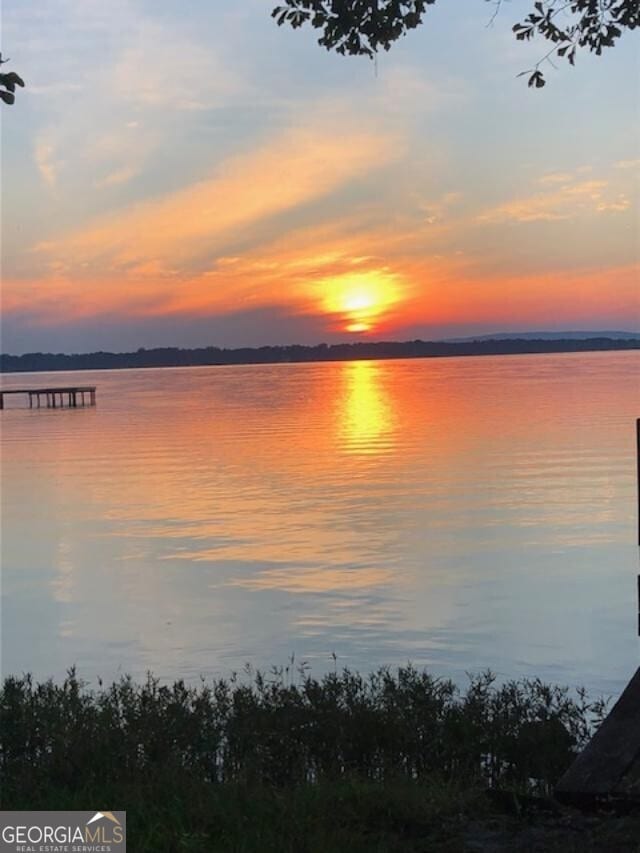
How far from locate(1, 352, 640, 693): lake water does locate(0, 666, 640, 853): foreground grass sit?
4.80m

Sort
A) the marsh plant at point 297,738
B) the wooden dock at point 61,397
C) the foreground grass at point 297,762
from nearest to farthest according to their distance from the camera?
the foreground grass at point 297,762
the marsh plant at point 297,738
the wooden dock at point 61,397

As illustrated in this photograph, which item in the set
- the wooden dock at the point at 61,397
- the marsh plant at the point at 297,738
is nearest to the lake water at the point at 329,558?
the marsh plant at the point at 297,738

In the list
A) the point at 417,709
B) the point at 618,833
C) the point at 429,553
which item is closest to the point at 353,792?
the point at 618,833

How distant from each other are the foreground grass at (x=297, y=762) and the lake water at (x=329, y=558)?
4.80 metres

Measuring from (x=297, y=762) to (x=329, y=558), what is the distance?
15.3 metres

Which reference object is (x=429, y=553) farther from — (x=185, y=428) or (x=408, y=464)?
(x=185, y=428)

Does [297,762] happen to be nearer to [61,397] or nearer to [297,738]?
[297,738]

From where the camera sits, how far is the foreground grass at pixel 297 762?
6.64 metres

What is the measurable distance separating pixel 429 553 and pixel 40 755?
16813 millimetres

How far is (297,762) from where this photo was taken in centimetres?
937

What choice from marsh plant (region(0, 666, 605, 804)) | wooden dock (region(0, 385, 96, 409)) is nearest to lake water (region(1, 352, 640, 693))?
marsh plant (region(0, 666, 605, 804))

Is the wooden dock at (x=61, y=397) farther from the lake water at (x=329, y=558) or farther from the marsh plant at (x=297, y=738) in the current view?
the marsh plant at (x=297, y=738)

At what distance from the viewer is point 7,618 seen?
20062mm

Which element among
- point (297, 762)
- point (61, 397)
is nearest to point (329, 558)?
point (297, 762)
